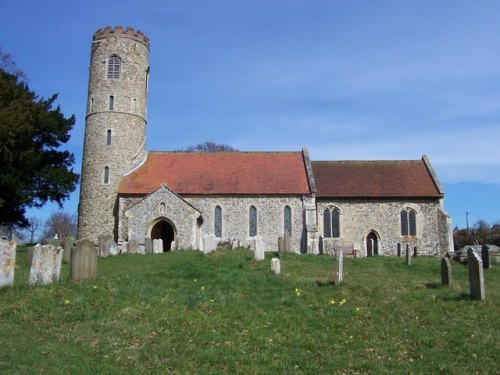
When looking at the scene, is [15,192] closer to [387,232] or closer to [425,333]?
[387,232]

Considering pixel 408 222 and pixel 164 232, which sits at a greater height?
pixel 408 222

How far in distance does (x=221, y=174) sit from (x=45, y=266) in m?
18.3

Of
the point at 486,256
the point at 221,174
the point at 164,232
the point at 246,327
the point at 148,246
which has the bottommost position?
the point at 246,327

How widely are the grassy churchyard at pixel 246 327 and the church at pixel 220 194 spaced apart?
1386 centimetres

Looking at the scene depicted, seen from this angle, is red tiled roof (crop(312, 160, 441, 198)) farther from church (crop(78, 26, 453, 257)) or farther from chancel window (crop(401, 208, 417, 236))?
chancel window (crop(401, 208, 417, 236))

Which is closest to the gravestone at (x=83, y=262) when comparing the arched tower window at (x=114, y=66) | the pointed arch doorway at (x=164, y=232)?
the pointed arch doorway at (x=164, y=232)

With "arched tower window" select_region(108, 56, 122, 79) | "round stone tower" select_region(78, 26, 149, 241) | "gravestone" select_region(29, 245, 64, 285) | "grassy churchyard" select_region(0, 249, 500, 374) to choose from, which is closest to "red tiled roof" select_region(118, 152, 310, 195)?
"round stone tower" select_region(78, 26, 149, 241)

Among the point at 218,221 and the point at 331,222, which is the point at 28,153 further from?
the point at 331,222

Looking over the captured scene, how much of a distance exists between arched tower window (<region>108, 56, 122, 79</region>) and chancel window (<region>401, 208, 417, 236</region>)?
61.7 feet

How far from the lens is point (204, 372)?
646 cm

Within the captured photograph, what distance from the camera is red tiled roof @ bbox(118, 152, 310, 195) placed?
27.2 meters

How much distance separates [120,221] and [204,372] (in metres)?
20.7

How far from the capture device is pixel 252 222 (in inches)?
1054

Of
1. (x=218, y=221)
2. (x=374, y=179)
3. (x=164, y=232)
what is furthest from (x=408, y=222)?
(x=164, y=232)
